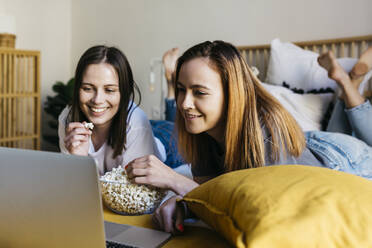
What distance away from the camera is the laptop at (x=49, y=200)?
0.45 meters

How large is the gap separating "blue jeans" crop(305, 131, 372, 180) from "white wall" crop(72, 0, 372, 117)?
1101mm

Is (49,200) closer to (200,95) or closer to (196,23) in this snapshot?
(200,95)

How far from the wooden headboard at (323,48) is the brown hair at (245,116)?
52.6 inches

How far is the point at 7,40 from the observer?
2793 millimetres

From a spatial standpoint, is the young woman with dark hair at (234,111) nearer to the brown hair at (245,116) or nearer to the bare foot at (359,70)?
the brown hair at (245,116)

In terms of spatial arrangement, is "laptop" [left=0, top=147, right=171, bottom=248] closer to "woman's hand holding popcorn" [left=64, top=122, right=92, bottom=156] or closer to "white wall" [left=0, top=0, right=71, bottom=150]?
"woman's hand holding popcorn" [left=64, top=122, right=92, bottom=156]

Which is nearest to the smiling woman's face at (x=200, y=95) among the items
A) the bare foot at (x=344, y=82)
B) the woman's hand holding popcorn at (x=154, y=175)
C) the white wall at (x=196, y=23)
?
the woman's hand holding popcorn at (x=154, y=175)

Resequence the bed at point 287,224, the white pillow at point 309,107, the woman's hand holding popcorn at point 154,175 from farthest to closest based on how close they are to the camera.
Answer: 1. the white pillow at point 309,107
2. the woman's hand holding popcorn at point 154,175
3. the bed at point 287,224

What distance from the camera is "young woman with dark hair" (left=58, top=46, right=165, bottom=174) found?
4.06 feet

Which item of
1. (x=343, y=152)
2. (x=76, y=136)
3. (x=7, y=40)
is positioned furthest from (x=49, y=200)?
(x=7, y=40)

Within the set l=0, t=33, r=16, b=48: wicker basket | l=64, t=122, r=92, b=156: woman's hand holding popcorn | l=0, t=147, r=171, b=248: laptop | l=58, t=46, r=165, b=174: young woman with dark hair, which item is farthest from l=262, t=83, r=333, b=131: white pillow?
l=0, t=33, r=16, b=48: wicker basket

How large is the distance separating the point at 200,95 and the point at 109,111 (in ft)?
1.37

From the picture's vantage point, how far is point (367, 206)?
0.49m

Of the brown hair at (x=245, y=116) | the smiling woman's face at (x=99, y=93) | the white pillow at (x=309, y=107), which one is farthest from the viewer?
the white pillow at (x=309, y=107)
